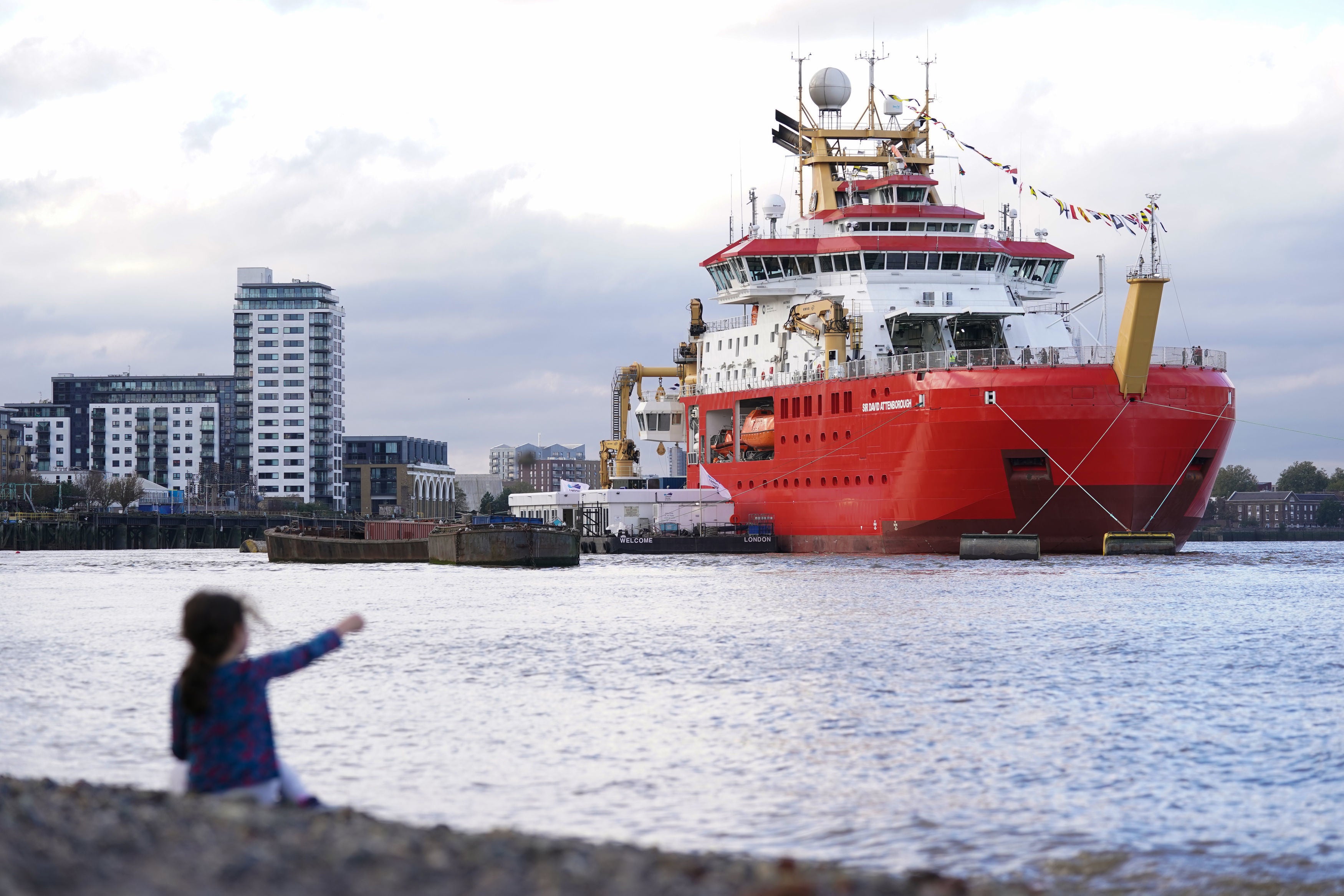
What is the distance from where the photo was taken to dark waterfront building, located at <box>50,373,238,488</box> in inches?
7072

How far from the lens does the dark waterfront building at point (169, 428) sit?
180m

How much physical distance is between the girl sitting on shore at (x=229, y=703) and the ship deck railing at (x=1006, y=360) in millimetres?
40370

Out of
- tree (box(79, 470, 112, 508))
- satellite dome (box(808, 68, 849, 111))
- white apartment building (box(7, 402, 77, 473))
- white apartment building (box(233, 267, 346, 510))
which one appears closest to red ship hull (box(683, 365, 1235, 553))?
satellite dome (box(808, 68, 849, 111))

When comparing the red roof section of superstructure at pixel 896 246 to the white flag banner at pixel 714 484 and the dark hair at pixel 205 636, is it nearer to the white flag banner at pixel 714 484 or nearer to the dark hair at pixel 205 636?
the white flag banner at pixel 714 484

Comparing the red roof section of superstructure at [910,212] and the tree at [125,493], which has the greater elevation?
the red roof section of superstructure at [910,212]

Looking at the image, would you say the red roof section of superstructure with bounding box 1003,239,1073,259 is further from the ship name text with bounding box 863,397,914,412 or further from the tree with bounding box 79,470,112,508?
the tree with bounding box 79,470,112,508

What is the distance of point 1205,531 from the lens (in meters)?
149

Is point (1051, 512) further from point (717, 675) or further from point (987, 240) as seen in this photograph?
point (717, 675)

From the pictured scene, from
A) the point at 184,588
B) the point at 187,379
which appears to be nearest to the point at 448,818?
the point at 184,588

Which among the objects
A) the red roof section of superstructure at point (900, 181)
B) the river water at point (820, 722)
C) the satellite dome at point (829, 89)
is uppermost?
the satellite dome at point (829, 89)

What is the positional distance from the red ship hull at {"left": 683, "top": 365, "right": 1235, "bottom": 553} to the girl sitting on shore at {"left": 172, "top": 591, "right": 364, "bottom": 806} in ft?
130

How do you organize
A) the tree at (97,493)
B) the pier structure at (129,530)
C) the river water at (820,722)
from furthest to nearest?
the tree at (97,493)
the pier structure at (129,530)
the river water at (820,722)

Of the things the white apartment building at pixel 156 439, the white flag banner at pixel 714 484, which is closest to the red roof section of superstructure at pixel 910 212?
the white flag banner at pixel 714 484

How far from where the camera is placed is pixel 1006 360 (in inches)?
1881
